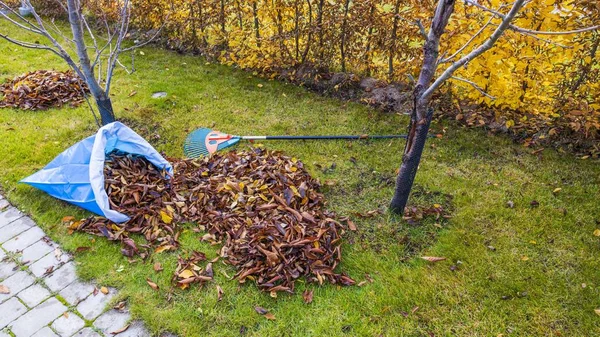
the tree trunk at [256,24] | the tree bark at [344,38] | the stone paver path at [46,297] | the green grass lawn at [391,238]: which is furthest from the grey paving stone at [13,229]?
the tree bark at [344,38]

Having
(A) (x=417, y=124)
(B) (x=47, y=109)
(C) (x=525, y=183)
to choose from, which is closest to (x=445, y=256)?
(A) (x=417, y=124)

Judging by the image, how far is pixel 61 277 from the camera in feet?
10.6

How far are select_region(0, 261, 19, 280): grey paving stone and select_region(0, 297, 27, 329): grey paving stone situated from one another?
0.30 meters

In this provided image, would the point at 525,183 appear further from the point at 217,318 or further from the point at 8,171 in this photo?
the point at 8,171

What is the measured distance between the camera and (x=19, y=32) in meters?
8.46

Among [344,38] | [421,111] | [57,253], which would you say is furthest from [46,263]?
[344,38]

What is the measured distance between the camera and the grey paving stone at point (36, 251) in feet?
11.1

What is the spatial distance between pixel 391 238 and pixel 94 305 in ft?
8.02

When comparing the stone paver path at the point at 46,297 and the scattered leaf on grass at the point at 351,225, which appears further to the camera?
the scattered leaf on grass at the point at 351,225

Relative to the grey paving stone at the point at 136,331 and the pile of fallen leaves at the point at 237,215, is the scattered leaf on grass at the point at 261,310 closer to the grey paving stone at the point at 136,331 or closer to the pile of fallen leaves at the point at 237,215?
the pile of fallen leaves at the point at 237,215

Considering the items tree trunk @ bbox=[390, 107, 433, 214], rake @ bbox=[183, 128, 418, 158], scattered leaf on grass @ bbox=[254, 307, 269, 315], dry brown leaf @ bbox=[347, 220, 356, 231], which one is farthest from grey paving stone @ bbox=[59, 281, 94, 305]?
tree trunk @ bbox=[390, 107, 433, 214]

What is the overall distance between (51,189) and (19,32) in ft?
21.5

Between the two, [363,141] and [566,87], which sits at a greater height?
[566,87]

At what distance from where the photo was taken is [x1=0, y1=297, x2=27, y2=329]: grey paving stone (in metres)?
2.90
